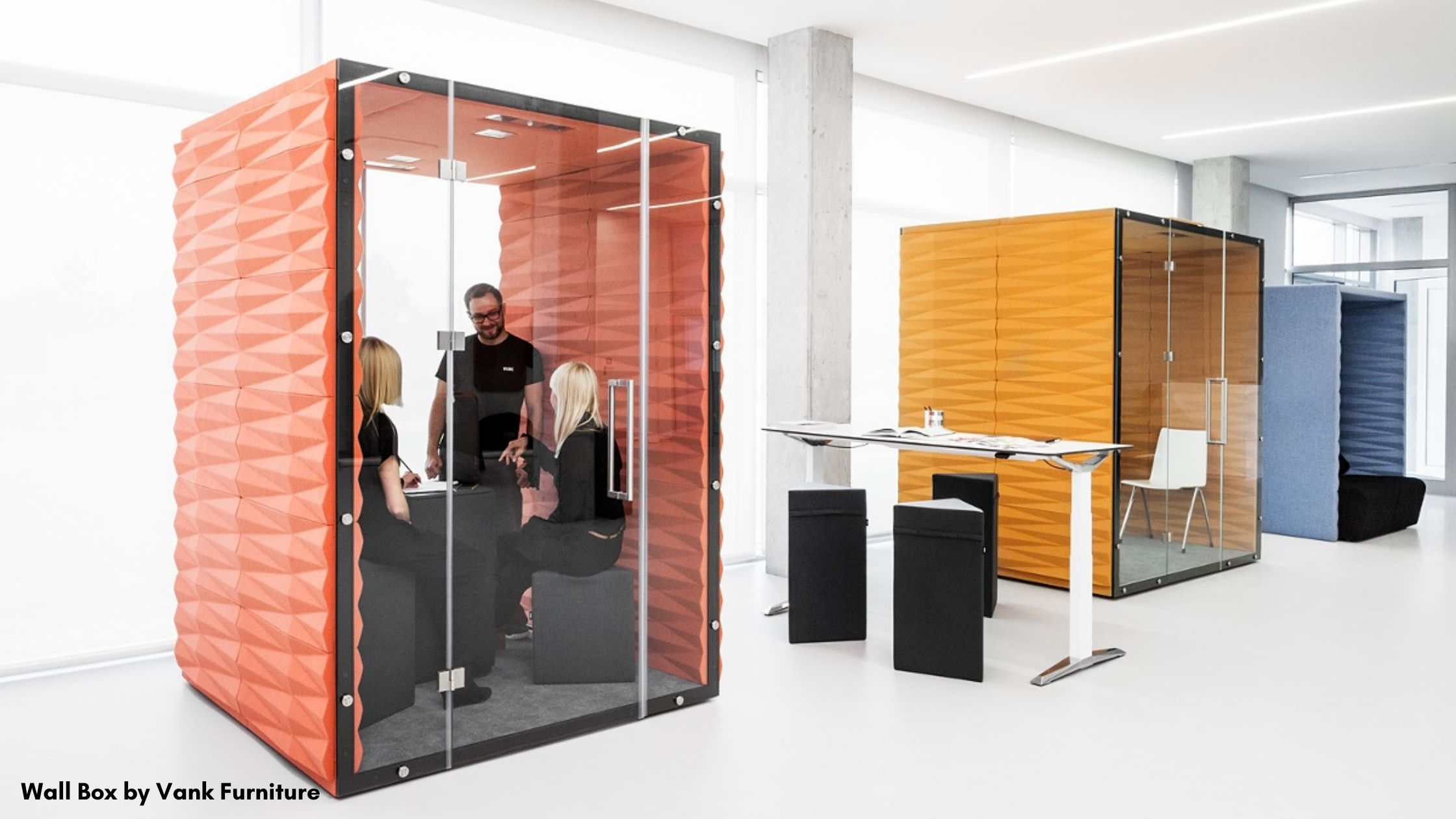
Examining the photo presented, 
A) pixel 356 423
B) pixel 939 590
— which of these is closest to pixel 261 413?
pixel 356 423

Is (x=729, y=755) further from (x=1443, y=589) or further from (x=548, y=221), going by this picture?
(x=1443, y=589)

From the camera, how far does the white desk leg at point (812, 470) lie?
234 inches

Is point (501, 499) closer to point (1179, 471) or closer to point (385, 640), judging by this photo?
point (385, 640)

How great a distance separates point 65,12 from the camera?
15.3 ft

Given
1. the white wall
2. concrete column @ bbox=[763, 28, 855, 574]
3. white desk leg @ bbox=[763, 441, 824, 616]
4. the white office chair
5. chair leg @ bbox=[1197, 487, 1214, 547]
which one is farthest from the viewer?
the white wall

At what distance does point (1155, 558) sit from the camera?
6711mm

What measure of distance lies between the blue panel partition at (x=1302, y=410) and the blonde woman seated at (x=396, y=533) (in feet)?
23.3

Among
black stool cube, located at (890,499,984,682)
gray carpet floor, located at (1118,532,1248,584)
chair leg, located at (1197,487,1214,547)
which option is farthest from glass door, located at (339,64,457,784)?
chair leg, located at (1197,487,1214,547)

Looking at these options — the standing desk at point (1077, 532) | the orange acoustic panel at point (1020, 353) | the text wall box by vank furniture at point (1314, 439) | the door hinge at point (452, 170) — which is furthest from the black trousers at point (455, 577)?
the text wall box by vank furniture at point (1314, 439)

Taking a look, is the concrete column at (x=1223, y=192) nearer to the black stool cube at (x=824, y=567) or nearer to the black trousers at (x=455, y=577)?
the black stool cube at (x=824, y=567)

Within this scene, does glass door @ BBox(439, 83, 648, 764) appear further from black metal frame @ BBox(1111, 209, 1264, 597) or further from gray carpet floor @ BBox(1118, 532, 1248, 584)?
gray carpet floor @ BBox(1118, 532, 1248, 584)

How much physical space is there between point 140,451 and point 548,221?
2566 millimetres

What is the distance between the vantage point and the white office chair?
21.4 feet

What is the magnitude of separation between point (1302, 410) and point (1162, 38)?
351cm
